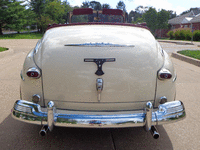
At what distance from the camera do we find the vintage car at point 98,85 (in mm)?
2309

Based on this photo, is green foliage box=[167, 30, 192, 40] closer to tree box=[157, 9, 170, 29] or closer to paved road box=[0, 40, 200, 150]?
tree box=[157, 9, 170, 29]

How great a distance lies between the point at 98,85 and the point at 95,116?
13.1 inches

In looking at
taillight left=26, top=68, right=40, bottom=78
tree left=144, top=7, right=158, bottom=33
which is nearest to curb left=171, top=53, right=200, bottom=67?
taillight left=26, top=68, right=40, bottom=78

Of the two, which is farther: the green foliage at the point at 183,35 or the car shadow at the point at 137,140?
the green foliage at the point at 183,35

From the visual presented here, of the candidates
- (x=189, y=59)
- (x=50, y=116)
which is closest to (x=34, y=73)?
(x=50, y=116)

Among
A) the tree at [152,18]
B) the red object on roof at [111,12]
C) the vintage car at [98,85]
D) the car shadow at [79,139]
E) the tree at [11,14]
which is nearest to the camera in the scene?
the vintage car at [98,85]

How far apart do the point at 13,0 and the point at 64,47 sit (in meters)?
38.1

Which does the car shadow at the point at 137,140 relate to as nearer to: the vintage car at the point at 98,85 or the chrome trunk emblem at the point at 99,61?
the vintage car at the point at 98,85

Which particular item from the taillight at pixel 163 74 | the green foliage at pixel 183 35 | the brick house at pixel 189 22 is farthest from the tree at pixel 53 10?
the taillight at pixel 163 74

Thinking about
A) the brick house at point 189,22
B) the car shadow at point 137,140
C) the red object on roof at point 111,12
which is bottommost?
the car shadow at point 137,140

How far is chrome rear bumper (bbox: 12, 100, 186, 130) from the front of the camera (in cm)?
220

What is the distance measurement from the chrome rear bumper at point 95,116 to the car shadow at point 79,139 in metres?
0.51

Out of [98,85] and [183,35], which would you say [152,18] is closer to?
[183,35]

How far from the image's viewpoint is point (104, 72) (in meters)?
2.36
